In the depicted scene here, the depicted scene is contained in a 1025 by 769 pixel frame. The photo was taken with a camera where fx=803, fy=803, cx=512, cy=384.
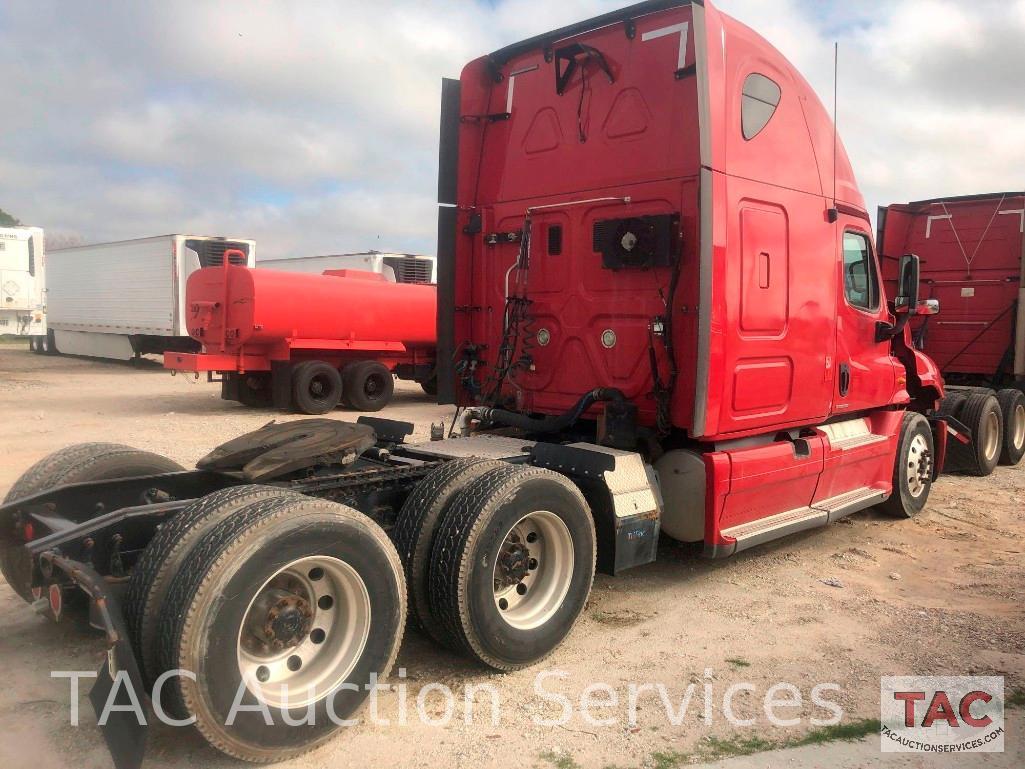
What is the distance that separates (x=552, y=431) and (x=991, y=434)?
265 inches

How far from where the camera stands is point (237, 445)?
443cm

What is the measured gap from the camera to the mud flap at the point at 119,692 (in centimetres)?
283

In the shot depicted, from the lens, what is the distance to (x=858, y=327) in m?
6.43

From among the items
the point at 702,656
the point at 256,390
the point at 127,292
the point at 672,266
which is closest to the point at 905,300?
the point at 672,266

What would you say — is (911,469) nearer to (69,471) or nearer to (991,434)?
(991,434)

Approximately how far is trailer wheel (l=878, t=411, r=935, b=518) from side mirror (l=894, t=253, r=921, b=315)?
3.46 ft

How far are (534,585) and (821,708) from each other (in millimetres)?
1495

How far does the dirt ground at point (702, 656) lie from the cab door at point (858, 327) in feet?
4.04

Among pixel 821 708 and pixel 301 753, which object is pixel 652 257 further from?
pixel 301 753

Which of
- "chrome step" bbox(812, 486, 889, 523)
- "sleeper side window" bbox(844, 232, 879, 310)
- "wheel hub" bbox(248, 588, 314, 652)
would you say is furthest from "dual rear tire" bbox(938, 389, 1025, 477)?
"wheel hub" bbox(248, 588, 314, 652)

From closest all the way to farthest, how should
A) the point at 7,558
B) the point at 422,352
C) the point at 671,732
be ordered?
the point at 671,732
the point at 7,558
the point at 422,352

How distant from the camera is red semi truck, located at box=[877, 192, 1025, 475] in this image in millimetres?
10336

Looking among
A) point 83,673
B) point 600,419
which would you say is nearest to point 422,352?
point 600,419

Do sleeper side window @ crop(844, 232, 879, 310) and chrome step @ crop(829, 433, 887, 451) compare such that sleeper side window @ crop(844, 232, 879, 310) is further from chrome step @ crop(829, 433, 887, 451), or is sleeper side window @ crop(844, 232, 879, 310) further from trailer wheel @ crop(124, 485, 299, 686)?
trailer wheel @ crop(124, 485, 299, 686)
